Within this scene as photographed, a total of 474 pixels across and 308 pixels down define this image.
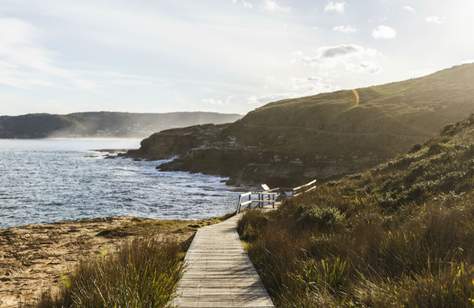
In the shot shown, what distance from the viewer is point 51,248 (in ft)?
51.3

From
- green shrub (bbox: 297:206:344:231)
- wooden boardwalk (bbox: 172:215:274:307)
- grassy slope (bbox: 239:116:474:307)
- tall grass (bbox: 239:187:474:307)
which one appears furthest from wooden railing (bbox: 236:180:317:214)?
tall grass (bbox: 239:187:474:307)

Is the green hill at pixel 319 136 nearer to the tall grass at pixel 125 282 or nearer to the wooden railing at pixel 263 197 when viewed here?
the wooden railing at pixel 263 197

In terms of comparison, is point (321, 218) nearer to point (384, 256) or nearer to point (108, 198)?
point (384, 256)

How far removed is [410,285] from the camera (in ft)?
16.9

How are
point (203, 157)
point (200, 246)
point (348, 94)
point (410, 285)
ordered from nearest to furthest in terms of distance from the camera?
point (410, 285)
point (200, 246)
point (203, 157)
point (348, 94)

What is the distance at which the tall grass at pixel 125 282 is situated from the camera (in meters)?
5.48

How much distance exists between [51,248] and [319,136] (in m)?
64.0

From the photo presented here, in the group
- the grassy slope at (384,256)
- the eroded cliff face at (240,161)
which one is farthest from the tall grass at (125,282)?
the eroded cliff face at (240,161)

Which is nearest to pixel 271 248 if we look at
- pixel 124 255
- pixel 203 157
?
pixel 124 255

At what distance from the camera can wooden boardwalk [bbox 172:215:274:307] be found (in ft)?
21.1

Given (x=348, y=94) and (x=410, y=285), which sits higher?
(x=348, y=94)

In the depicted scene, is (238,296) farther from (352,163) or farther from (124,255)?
(352,163)

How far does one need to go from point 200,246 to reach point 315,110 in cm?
8460

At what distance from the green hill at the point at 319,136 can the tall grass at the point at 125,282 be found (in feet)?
152
